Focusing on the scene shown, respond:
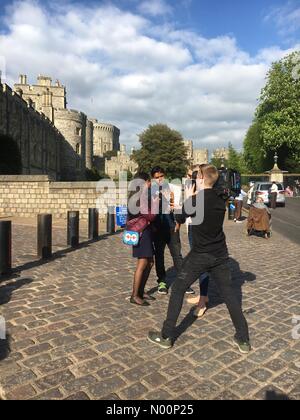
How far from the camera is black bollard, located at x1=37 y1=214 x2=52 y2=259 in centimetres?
767

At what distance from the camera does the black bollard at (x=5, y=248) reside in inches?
243

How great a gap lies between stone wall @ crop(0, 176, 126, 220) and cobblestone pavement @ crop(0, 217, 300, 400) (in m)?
9.92

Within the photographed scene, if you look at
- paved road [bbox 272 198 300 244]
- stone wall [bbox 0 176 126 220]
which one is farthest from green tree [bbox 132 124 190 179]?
stone wall [bbox 0 176 126 220]

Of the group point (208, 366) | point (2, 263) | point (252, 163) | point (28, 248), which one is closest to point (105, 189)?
point (28, 248)

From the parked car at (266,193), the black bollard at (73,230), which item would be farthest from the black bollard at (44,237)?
the parked car at (266,193)

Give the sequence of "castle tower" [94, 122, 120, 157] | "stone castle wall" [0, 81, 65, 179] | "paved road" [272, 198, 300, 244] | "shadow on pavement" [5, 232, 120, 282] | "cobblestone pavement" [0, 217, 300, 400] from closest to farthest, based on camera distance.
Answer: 1. "cobblestone pavement" [0, 217, 300, 400]
2. "shadow on pavement" [5, 232, 120, 282]
3. "paved road" [272, 198, 300, 244]
4. "stone castle wall" [0, 81, 65, 179]
5. "castle tower" [94, 122, 120, 157]

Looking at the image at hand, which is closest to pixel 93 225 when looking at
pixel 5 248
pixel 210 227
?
pixel 5 248

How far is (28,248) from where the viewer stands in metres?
8.95

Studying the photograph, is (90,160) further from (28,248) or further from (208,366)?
(208,366)

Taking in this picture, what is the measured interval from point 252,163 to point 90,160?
28126mm

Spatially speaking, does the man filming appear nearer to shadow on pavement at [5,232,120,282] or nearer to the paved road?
shadow on pavement at [5,232,120,282]

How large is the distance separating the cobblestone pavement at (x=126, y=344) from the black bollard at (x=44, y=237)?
1.07m
